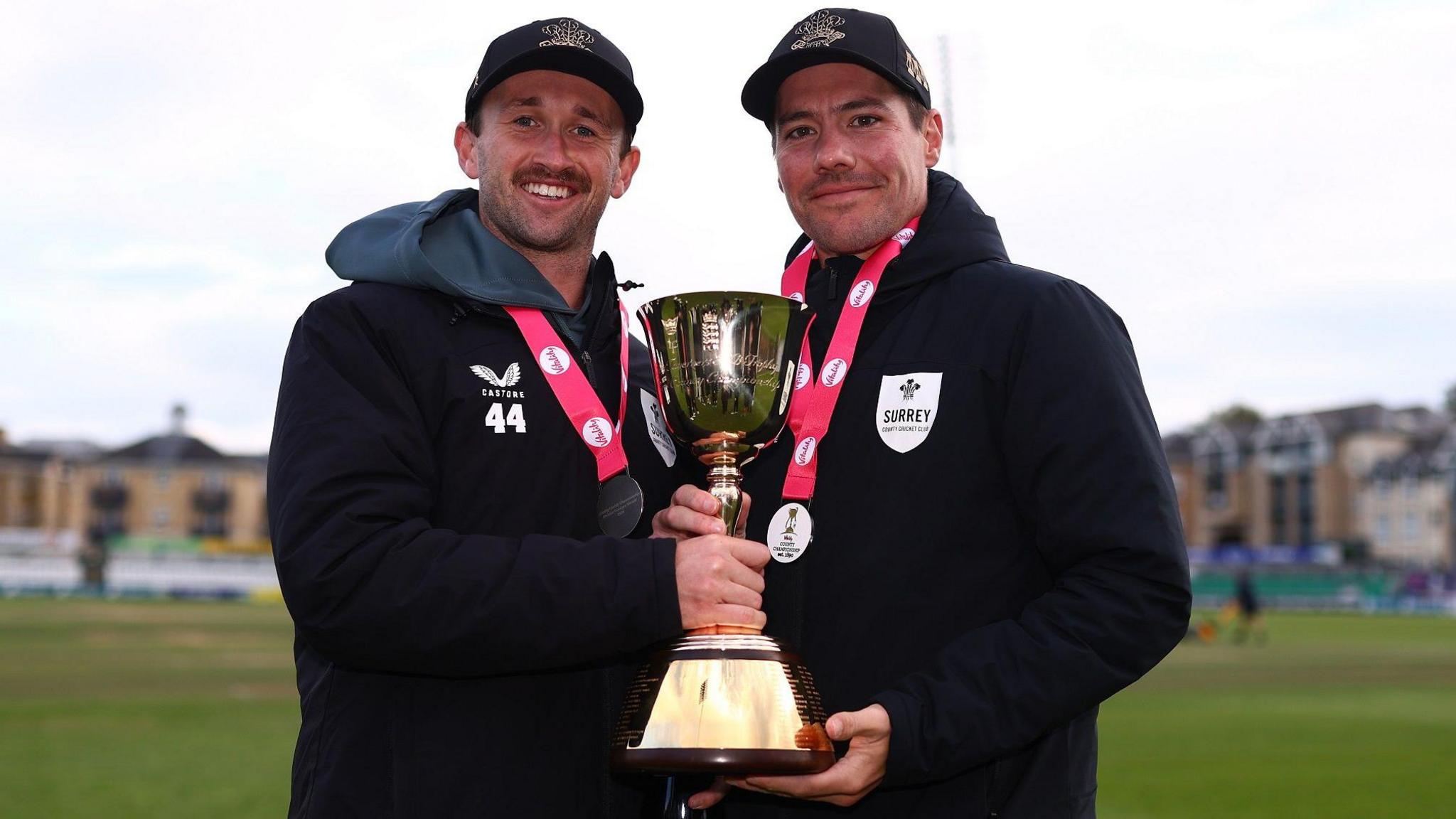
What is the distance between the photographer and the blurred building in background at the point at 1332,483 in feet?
260

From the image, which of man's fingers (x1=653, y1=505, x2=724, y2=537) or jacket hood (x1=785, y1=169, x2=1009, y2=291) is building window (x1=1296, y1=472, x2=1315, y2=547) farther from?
man's fingers (x1=653, y1=505, x2=724, y2=537)

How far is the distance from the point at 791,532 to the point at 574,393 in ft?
2.13

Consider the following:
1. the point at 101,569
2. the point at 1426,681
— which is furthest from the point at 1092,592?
the point at 101,569

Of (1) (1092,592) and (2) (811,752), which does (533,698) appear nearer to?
(2) (811,752)

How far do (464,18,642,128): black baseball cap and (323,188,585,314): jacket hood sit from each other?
1.23ft

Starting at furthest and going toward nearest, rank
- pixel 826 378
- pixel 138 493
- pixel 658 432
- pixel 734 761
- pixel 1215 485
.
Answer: pixel 138 493 → pixel 1215 485 → pixel 658 432 → pixel 826 378 → pixel 734 761

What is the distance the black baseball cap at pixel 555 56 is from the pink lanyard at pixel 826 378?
82 cm

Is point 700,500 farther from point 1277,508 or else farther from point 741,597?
point 1277,508

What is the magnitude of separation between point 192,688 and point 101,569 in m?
35.6

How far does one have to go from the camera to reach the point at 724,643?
2.95 metres

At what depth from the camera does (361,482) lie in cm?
302

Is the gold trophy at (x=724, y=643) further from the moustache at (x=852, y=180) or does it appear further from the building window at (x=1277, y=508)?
the building window at (x=1277, y=508)

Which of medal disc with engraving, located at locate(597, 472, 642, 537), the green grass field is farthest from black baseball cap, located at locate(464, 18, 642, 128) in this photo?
the green grass field

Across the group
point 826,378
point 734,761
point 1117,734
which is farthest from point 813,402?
point 1117,734
